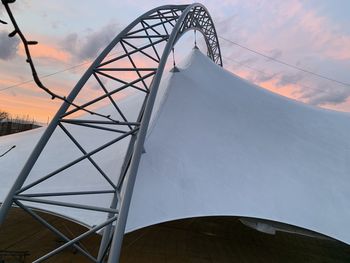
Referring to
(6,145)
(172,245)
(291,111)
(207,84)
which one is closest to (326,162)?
(291,111)

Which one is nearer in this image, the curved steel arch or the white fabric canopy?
the curved steel arch

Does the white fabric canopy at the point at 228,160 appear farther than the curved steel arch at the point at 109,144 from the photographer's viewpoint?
Yes

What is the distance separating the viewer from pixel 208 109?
8.70 meters

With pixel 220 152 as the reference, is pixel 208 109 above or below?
above

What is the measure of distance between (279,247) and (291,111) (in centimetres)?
458

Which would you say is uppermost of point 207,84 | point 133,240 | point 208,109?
point 207,84

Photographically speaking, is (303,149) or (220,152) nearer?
(220,152)

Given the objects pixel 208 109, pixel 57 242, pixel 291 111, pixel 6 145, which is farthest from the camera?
pixel 291 111

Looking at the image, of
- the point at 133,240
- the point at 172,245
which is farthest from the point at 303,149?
the point at 133,240

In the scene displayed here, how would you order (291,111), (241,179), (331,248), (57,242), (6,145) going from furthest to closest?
1. (331,248)
2. (291,111)
3. (6,145)
4. (57,242)
5. (241,179)

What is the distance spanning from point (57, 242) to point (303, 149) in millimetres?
7427

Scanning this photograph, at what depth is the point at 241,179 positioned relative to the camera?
683cm

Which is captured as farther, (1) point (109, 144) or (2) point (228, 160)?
(2) point (228, 160)

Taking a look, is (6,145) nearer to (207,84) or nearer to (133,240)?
(133,240)
